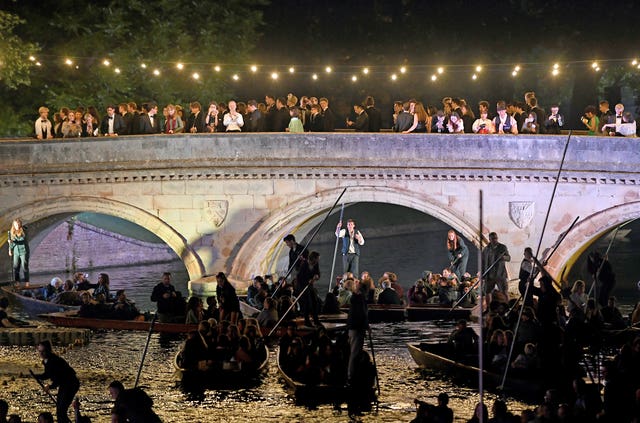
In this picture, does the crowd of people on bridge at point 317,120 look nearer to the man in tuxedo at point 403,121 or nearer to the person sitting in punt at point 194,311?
the man in tuxedo at point 403,121

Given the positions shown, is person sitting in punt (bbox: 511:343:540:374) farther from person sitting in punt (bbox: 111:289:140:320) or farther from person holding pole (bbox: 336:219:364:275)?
person holding pole (bbox: 336:219:364:275)

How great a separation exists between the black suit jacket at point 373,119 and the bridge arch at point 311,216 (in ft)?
3.40

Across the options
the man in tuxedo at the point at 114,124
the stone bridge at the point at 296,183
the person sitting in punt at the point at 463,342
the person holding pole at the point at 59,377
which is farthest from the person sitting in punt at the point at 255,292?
the person holding pole at the point at 59,377

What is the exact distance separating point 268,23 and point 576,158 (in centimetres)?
1421

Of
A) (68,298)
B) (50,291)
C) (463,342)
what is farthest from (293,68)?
(463,342)

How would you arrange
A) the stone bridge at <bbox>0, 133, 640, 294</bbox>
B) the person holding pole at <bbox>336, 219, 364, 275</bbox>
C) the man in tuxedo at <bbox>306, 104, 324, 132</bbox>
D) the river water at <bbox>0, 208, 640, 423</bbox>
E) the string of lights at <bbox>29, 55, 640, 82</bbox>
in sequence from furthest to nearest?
1. the string of lights at <bbox>29, 55, 640, 82</bbox>
2. the person holding pole at <bbox>336, 219, 364, 275</bbox>
3. the man in tuxedo at <bbox>306, 104, 324, 132</bbox>
4. the stone bridge at <bbox>0, 133, 640, 294</bbox>
5. the river water at <bbox>0, 208, 640, 423</bbox>

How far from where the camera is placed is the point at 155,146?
24.4 m

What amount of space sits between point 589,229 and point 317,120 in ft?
16.7

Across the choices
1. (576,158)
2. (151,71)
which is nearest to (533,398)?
(576,158)

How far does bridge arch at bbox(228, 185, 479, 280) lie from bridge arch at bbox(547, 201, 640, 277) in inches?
58.6

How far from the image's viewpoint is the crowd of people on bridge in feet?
78.0

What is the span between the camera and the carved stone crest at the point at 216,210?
2459cm

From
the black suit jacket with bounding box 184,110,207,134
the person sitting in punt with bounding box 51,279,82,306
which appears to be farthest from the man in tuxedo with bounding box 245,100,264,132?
the person sitting in punt with bounding box 51,279,82,306

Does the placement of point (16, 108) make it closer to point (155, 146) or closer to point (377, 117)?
point (155, 146)
